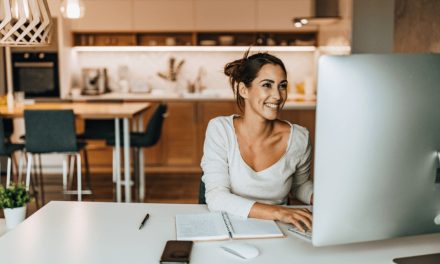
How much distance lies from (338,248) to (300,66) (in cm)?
547

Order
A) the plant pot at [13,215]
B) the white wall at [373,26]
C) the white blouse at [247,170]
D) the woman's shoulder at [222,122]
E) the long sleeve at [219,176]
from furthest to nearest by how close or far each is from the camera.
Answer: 1. the white wall at [373,26]
2. the plant pot at [13,215]
3. the woman's shoulder at [222,122]
4. the white blouse at [247,170]
5. the long sleeve at [219,176]

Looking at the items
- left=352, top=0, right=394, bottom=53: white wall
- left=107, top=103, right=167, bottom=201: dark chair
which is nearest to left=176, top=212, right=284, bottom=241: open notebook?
left=352, top=0, right=394, bottom=53: white wall

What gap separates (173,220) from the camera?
67.3 inches

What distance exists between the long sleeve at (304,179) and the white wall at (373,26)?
174 centimetres

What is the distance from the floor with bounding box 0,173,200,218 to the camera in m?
4.86

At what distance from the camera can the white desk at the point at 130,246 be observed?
138cm

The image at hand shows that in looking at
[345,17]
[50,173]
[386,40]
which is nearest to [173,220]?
[386,40]

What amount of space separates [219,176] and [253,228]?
15.1 inches

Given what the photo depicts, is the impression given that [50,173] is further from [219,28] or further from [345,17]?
[345,17]

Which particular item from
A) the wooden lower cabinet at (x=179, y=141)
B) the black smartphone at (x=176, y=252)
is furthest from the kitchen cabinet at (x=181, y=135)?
the black smartphone at (x=176, y=252)

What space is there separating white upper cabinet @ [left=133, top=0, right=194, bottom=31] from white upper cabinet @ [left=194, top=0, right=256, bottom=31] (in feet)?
0.35

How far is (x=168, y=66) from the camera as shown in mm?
6781

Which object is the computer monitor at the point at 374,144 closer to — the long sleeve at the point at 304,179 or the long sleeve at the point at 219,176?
the long sleeve at the point at 219,176

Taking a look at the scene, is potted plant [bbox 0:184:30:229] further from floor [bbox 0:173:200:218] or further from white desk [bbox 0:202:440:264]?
floor [bbox 0:173:200:218]
